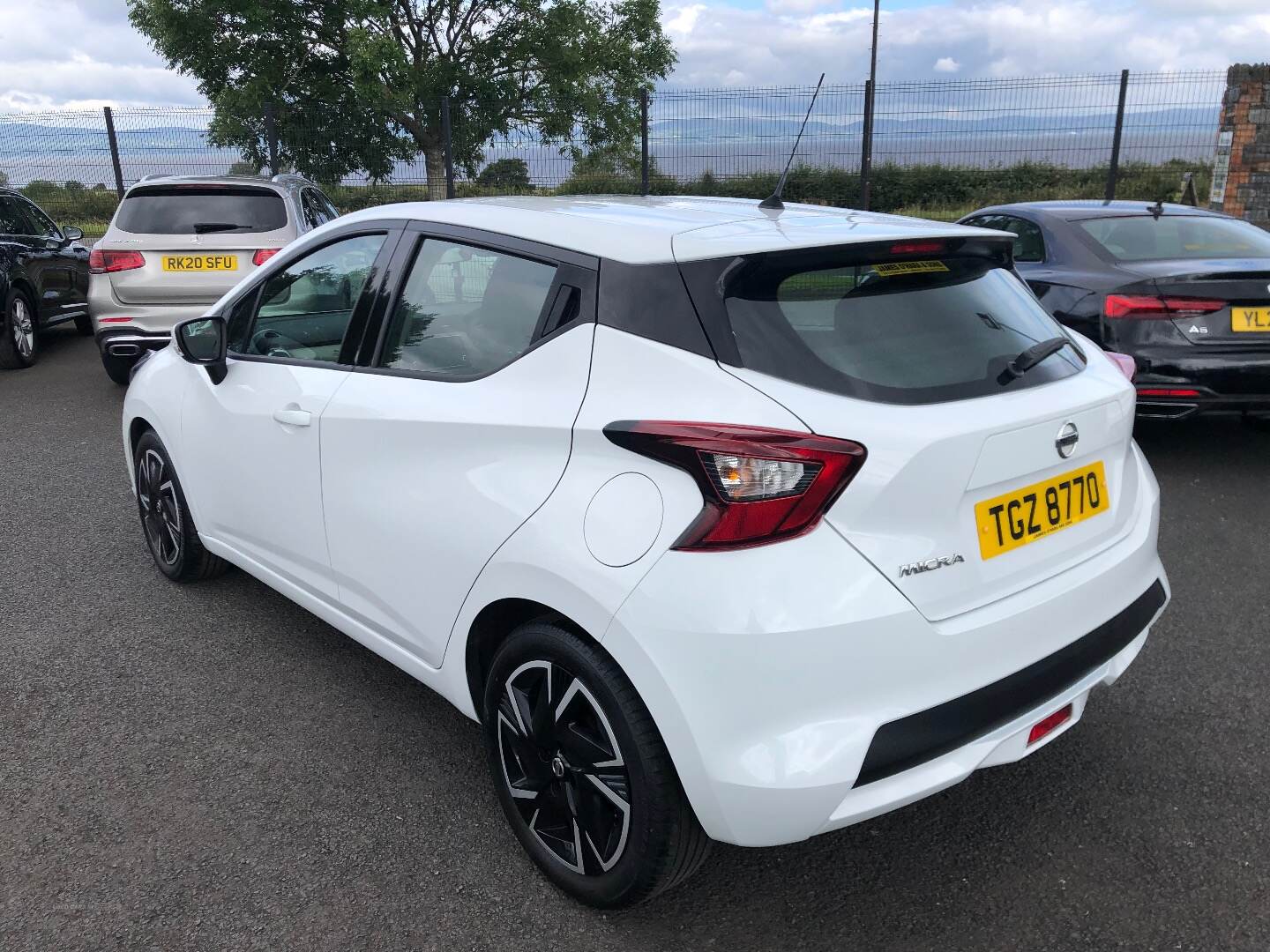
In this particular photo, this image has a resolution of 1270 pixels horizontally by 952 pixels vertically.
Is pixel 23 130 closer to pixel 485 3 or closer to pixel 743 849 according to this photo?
pixel 485 3

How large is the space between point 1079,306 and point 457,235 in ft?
13.1

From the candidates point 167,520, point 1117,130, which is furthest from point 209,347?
point 1117,130

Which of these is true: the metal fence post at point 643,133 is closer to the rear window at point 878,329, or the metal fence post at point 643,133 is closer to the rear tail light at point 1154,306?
the rear tail light at point 1154,306

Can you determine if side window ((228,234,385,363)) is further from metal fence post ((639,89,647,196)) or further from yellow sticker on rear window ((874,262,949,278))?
metal fence post ((639,89,647,196))

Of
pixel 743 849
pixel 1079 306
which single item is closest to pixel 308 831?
pixel 743 849

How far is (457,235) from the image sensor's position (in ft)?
9.07

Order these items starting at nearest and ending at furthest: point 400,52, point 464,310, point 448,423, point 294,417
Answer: point 448,423 < point 464,310 < point 294,417 < point 400,52

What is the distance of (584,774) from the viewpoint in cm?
227

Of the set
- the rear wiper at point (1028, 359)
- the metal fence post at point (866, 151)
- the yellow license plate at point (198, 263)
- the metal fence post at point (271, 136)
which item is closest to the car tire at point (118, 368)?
the yellow license plate at point (198, 263)

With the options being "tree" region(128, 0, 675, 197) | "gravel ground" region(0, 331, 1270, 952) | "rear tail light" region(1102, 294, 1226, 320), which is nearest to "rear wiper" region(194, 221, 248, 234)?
"gravel ground" region(0, 331, 1270, 952)

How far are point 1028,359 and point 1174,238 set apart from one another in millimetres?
4298

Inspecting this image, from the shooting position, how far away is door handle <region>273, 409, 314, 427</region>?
3.03m

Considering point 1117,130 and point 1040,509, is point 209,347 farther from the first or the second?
point 1117,130

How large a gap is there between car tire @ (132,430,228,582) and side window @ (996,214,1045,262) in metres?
4.80
